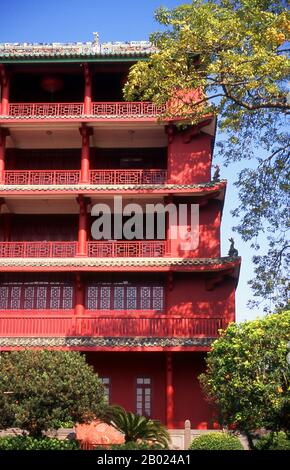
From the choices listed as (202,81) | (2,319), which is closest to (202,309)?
(2,319)

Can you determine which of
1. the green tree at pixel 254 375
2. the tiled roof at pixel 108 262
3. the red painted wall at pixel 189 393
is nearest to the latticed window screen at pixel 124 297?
the tiled roof at pixel 108 262

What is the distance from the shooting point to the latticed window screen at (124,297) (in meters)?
30.6

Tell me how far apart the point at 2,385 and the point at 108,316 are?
9.63 meters

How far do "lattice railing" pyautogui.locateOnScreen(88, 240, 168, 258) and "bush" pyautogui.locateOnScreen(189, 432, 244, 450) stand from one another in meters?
9.91

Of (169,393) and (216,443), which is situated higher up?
(169,393)

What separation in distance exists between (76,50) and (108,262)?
30.6ft

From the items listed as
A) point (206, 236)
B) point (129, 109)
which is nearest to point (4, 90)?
point (129, 109)

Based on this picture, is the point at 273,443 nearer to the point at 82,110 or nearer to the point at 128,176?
the point at 128,176

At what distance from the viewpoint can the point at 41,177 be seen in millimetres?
31828

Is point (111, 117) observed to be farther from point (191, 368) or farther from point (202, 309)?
point (191, 368)

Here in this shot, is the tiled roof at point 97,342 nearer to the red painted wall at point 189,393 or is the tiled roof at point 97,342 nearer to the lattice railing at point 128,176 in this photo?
the red painted wall at point 189,393

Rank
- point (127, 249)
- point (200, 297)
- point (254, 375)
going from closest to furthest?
point (254, 375) → point (200, 297) → point (127, 249)
